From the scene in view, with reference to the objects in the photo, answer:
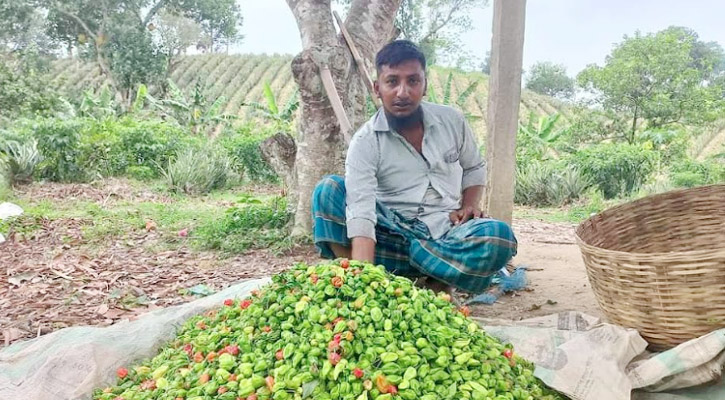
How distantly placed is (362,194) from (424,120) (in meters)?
0.52

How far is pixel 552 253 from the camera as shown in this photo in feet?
15.5

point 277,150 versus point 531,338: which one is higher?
point 277,150

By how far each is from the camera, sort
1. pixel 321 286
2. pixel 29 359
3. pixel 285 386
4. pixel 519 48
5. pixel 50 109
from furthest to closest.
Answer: pixel 50 109, pixel 519 48, pixel 29 359, pixel 321 286, pixel 285 386

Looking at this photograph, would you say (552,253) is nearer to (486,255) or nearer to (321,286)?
(486,255)

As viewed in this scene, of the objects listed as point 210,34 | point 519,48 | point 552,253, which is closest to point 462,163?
point 519,48

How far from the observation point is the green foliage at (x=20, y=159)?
766 centimetres

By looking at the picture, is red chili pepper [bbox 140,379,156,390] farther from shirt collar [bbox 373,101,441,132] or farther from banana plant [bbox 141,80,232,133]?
banana plant [bbox 141,80,232,133]

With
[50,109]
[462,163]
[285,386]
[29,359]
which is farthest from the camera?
[50,109]

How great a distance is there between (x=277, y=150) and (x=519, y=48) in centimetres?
203

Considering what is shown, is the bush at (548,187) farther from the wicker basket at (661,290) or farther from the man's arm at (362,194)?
the man's arm at (362,194)

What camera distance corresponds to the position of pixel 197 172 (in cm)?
839

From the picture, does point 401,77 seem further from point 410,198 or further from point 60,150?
point 60,150

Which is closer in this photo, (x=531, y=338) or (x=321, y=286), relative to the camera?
(x=321, y=286)

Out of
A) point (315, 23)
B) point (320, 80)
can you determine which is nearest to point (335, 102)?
point (320, 80)
